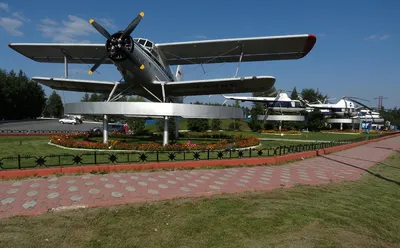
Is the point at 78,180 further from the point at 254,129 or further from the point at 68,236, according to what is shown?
the point at 254,129

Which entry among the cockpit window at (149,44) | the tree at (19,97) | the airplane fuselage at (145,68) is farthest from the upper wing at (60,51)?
the tree at (19,97)

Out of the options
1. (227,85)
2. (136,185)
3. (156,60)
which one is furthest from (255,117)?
(136,185)

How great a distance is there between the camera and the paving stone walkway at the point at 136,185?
6797mm

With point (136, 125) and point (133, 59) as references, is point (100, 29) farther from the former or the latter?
point (136, 125)

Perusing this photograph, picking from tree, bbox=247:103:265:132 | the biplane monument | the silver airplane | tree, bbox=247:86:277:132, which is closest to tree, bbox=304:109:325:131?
tree, bbox=247:86:277:132

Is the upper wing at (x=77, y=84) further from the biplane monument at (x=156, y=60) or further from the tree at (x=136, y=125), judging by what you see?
the tree at (x=136, y=125)

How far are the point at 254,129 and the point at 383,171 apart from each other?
4822 centimetres

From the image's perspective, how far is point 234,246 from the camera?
15.4 feet

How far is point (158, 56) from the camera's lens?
70.7ft

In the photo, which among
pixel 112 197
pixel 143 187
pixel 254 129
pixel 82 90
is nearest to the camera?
pixel 112 197

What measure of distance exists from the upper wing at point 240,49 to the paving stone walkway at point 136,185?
9.84m

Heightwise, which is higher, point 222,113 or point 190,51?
point 190,51

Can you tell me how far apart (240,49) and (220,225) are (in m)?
17.4

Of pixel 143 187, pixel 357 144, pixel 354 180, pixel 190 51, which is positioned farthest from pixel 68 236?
pixel 357 144
